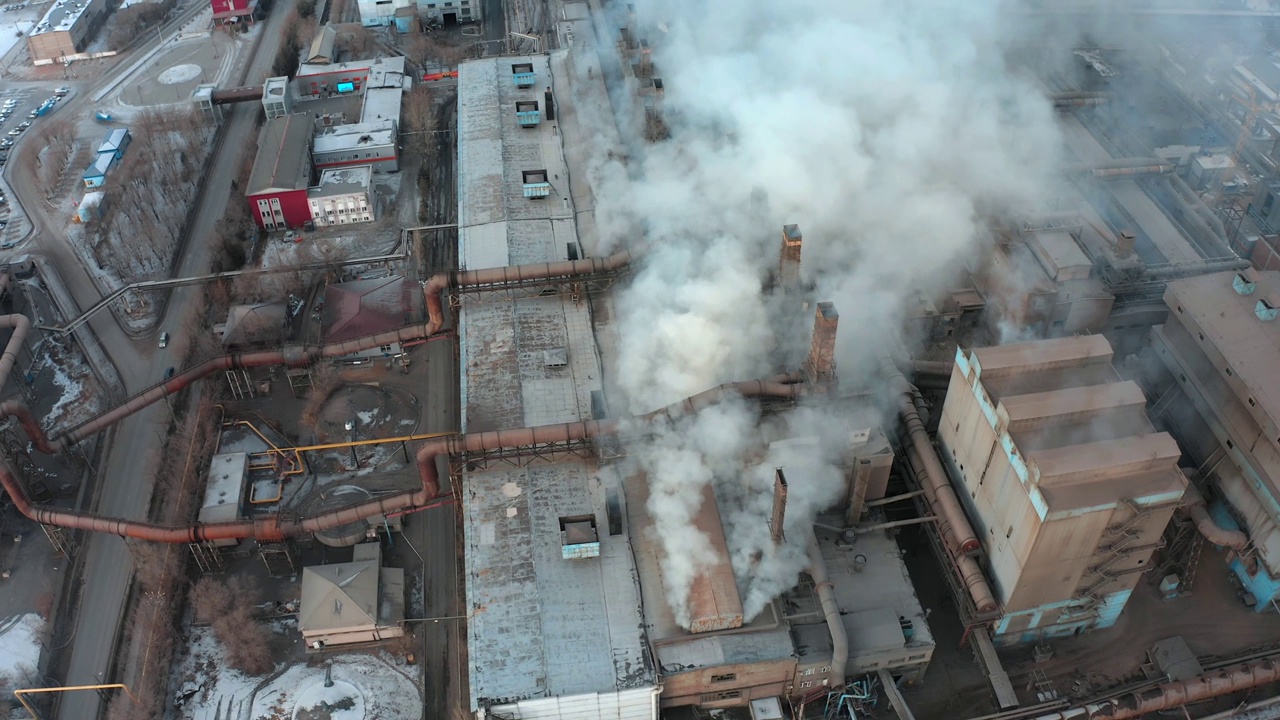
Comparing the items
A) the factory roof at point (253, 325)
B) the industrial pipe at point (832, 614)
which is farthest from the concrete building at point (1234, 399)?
the factory roof at point (253, 325)

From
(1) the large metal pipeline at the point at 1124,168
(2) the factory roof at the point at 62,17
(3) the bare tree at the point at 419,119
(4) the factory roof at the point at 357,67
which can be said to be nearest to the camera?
(1) the large metal pipeline at the point at 1124,168

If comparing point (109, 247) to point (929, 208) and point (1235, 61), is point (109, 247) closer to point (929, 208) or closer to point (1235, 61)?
point (929, 208)

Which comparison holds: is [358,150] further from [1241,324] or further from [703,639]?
[1241,324]

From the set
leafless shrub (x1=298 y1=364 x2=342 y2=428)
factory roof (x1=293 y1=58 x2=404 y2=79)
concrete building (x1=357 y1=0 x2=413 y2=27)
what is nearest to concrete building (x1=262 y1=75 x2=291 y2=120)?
factory roof (x1=293 y1=58 x2=404 y2=79)

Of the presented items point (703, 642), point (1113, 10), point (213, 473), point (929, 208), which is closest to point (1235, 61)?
point (1113, 10)

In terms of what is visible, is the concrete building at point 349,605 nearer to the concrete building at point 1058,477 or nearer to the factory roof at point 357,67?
the concrete building at point 1058,477

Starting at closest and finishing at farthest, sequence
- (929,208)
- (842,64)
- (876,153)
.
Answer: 1. (929,208)
2. (876,153)
3. (842,64)
